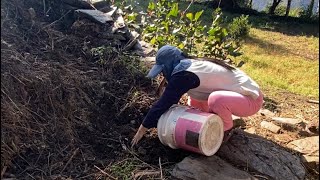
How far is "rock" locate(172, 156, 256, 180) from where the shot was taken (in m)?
2.40

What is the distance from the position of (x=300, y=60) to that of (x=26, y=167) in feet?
13.8

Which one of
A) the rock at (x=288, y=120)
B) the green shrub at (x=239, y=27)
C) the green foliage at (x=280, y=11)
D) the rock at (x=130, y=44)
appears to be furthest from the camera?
the green foliage at (x=280, y=11)

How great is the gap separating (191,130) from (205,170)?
0.23 metres

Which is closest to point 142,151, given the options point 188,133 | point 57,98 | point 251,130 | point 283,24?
point 188,133

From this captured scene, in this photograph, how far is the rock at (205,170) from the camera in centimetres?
240

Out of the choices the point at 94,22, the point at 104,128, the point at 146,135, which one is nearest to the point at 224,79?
the point at 146,135

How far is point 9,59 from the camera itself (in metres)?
2.62

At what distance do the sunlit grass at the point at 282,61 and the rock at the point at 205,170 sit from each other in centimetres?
185

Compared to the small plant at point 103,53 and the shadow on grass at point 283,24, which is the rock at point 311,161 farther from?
the shadow on grass at point 283,24

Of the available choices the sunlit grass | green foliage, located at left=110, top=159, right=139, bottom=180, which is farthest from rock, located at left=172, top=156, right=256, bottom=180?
the sunlit grass

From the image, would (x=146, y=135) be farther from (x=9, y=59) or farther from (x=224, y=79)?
(x=9, y=59)

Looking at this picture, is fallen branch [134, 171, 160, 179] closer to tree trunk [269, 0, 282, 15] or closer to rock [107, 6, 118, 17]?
rock [107, 6, 118, 17]

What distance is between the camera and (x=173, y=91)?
2504mm

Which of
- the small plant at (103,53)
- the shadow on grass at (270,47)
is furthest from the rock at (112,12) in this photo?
the shadow on grass at (270,47)
